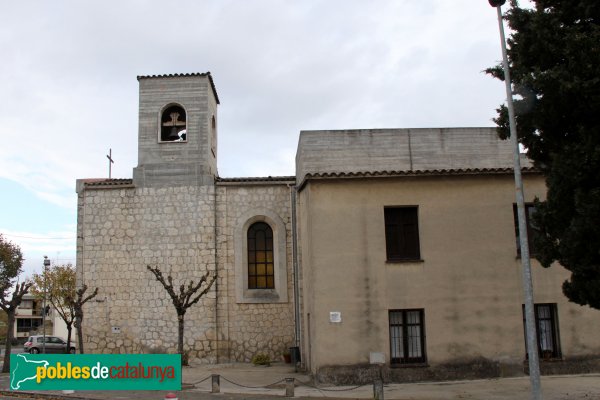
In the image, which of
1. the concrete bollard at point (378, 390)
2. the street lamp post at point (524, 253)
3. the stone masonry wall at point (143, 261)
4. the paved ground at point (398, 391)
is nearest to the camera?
the street lamp post at point (524, 253)

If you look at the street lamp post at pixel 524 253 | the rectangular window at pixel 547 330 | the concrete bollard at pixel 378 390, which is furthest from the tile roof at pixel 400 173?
the concrete bollard at pixel 378 390

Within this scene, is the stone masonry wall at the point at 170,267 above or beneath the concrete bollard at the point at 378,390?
above

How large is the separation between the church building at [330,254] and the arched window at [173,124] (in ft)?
0.26

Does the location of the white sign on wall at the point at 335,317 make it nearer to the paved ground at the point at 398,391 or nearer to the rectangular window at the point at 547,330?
the paved ground at the point at 398,391

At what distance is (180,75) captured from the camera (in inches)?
903

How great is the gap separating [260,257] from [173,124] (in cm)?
619

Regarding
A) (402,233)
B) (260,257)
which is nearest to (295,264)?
(260,257)

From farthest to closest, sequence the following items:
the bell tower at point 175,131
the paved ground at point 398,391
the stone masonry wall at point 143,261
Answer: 1. the bell tower at point 175,131
2. the stone masonry wall at point 143,261
3. the paved ground at point 398,391

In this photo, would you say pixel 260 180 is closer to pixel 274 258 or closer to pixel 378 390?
pixel 274 258

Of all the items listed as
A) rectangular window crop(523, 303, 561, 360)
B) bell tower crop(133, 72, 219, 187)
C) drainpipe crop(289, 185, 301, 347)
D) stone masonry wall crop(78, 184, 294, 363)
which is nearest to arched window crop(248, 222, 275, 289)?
stone masonry wall crop(78, 184, 294, 363)

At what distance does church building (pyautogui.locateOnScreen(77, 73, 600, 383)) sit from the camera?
15852 mm

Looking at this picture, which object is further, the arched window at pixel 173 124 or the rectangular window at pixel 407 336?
the arched window at pixel 173 124

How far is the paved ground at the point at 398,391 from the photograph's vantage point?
43.7 feet

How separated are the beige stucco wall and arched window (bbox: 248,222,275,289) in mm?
5676
